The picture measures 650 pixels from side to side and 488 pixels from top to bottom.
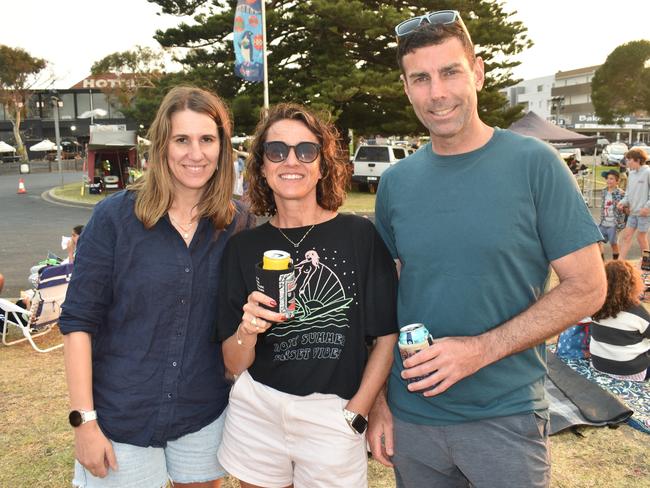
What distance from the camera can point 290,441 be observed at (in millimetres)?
2109

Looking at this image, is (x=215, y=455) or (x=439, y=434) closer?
(x=439, y=434)

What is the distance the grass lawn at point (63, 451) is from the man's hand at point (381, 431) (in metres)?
1.62

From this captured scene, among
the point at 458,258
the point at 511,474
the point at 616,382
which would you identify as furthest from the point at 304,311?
the point at 616,382

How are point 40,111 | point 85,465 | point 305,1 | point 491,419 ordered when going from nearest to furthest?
1. point 491,419
2. point 85,465
3. point 305,1
4. point 40,111

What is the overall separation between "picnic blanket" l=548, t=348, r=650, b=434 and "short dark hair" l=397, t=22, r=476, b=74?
3.58 metres

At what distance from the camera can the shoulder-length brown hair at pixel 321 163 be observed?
2279 millimetres

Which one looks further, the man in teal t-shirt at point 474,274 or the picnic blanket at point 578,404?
the picnic blanket at point 578,404

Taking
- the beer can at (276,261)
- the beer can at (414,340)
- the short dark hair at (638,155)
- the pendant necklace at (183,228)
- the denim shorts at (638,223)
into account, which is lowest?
the denim shorts at (638,223)

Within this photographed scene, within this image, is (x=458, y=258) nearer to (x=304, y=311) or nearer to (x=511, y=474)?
(x=304, y=311)

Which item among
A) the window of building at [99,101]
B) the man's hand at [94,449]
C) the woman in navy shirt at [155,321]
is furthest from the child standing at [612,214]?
the window of building at [99,101]

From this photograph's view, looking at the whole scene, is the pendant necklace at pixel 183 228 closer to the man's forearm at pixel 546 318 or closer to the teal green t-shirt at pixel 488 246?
the teal green t-shirt at pixel 488 246

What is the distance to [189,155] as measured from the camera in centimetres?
220

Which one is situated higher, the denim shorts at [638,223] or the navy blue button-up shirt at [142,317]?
the navy blue button-up shirt at [142,317]

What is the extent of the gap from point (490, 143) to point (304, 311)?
943mm
